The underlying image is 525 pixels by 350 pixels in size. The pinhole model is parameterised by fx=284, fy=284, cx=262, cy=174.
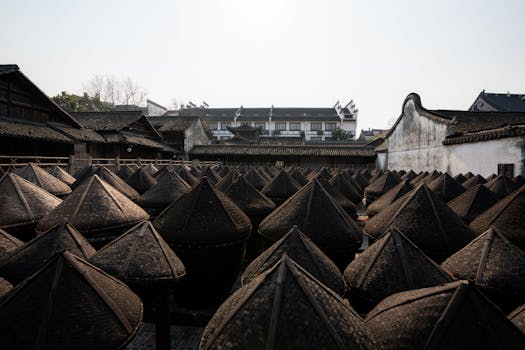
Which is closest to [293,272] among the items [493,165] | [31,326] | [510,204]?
[31,326]

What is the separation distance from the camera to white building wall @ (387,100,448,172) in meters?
18.9

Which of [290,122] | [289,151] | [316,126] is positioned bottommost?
[289,151]

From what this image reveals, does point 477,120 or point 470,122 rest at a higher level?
point 477,120

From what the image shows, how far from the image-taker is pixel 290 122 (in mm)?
54438

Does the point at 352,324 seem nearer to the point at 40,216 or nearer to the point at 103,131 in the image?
the point at 40,216

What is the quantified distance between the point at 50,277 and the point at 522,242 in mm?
5821

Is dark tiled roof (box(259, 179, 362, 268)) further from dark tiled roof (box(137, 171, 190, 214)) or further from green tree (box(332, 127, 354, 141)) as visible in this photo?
green tree (box(332, 127, 354, 141))

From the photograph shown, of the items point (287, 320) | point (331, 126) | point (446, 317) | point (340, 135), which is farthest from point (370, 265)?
point (331, 126)

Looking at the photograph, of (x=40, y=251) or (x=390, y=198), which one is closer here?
(x=40, y=251)

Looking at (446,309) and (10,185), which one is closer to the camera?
(446,309)

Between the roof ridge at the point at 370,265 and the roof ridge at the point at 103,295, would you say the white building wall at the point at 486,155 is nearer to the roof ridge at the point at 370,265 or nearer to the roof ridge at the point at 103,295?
the roof ridge at the point at 370,265

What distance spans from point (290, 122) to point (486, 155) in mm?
41423

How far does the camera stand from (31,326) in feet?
6.12

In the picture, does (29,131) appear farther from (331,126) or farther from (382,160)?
(331,126)
